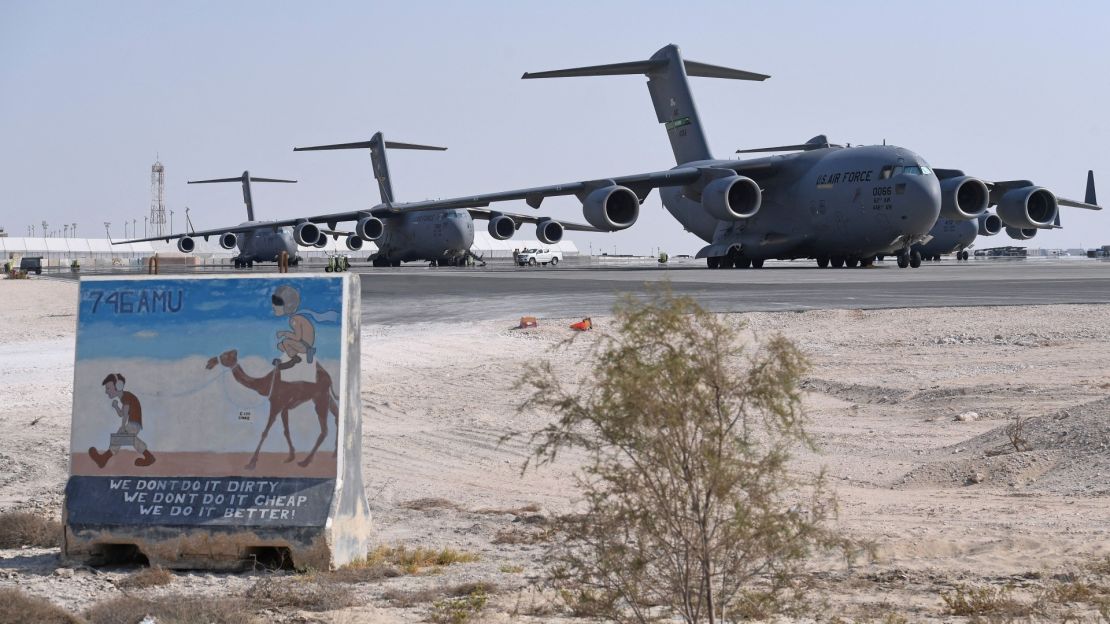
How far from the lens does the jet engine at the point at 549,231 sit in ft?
169

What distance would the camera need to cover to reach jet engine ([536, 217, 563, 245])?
51375mm

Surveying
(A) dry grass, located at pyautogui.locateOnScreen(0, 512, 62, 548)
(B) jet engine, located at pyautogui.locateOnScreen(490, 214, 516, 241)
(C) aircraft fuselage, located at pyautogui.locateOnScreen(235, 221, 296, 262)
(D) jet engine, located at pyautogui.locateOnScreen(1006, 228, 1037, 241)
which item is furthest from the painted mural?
(C) aircraft fuselage, located at pyautogui.locateOnScreen(235, 221, 296, 262)

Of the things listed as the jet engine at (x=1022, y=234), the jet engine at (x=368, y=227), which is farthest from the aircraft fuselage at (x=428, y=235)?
the jet engine at (x=1022, y=234)

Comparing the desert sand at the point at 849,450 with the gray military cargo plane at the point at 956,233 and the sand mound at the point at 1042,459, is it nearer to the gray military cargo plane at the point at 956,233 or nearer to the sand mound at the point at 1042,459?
the sand mound at the point at 1042,459

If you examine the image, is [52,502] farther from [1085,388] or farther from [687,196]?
[687,196]

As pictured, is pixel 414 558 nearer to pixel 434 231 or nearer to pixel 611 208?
pixel 611 208

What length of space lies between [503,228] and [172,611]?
4643 cm

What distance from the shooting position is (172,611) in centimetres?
560

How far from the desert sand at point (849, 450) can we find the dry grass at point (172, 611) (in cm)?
23

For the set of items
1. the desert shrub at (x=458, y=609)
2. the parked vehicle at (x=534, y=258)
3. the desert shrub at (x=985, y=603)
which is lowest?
the desert shrub at (x=458, y=609)

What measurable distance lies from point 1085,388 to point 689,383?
28.5 feet

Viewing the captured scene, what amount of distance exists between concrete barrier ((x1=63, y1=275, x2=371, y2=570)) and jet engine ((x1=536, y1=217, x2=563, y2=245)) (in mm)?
44254

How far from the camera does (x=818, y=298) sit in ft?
71.2

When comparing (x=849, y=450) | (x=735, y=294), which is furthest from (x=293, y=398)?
(x=735, y=294)
